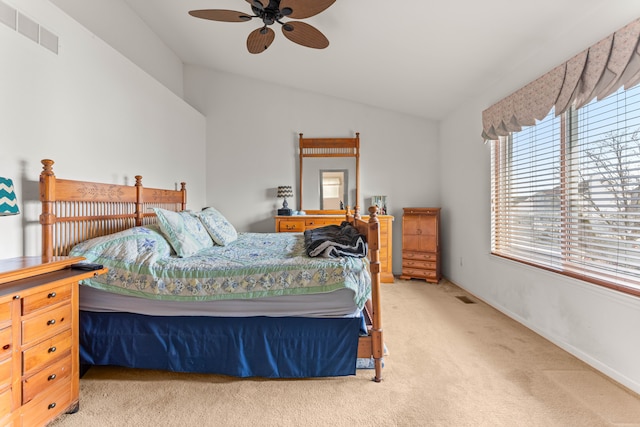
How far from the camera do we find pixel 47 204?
1.84 meters

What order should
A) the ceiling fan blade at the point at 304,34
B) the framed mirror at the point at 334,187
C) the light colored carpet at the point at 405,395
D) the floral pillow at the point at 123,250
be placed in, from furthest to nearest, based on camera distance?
the framed mirror at the point at 334,187, the ceiling fan blade at the point at 304,34, the floral pillow at the point at 123,250, the light colored carpet at the point at 405,395

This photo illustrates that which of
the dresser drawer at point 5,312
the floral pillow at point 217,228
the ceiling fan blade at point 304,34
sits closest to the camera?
the dresser drawer at point 5,312

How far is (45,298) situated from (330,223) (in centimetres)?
315

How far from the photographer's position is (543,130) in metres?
2.51

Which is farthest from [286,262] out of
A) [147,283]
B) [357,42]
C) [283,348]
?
[357,42]

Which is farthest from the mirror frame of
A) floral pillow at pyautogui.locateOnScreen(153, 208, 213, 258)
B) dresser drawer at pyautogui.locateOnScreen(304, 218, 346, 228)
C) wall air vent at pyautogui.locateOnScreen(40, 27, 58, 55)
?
wall air vent at pyautogui.locateOnScreen(40, 27, 58, 55)

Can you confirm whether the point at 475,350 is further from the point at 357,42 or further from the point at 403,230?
the point at 357,42

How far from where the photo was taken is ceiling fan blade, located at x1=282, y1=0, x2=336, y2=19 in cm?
190

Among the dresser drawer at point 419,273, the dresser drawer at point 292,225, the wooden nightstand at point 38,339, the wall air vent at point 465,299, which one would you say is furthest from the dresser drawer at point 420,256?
the wooden nightstand at point 38,339

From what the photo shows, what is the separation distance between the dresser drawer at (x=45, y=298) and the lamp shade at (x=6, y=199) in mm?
402

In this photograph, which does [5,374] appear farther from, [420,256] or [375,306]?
[420,256]

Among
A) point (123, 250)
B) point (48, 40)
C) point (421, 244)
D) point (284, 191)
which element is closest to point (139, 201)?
point (123, 250)

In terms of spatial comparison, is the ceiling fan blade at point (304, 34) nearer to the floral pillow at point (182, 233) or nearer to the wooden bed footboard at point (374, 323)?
the wooden bed footboard at point (374, 323)

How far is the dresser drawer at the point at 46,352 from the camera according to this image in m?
1.31
